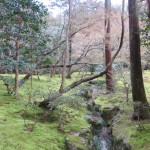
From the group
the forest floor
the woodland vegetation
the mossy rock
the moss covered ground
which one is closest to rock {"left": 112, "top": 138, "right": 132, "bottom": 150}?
the woodland vegetation

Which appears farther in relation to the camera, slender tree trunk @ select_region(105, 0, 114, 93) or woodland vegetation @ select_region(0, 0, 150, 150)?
slender tree trunk @ select_region(105, 0, 114, 93)

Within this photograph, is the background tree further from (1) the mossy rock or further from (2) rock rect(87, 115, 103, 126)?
(2) rock rect(87, 115, 103, 126)

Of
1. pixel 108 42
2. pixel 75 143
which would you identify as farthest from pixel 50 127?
pixel 108 42

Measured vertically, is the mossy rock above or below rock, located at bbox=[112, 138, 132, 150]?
above

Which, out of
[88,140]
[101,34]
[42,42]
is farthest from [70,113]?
[101,34]

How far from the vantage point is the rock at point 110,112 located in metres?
12.3

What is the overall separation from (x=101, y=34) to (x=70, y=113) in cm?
887

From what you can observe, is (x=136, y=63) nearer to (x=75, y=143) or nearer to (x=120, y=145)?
(x=120, y=145)

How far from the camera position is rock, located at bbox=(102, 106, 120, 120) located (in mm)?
12328

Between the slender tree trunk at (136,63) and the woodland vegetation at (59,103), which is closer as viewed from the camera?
the woodland vegetation at (59,103)

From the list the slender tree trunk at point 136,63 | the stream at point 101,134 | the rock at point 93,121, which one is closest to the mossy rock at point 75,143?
the stream at point 101,134

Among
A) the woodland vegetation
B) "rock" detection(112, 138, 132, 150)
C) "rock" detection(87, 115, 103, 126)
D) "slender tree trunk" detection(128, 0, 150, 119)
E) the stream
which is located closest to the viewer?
the woodland vegetation

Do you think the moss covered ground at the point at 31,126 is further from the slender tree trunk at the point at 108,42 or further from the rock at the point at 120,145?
the slender tree trunk at the point at 108,42

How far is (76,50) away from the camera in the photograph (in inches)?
1000
